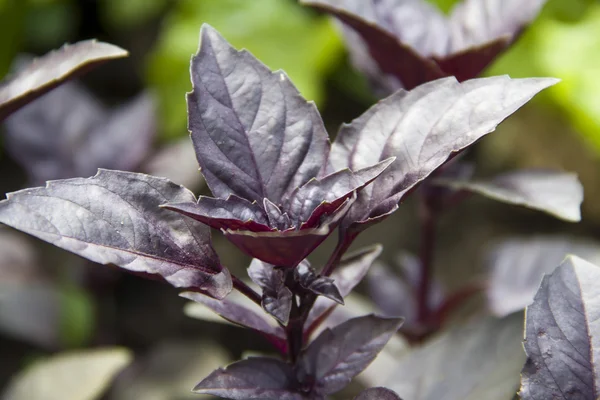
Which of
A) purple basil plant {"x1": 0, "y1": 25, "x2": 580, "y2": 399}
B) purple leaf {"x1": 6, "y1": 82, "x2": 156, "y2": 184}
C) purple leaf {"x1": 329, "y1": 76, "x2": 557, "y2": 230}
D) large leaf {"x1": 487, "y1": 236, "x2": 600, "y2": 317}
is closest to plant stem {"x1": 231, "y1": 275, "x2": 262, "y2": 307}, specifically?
purple basil plant {"x1": 0, "y1": 25, "x2": 580, "y2": 399}

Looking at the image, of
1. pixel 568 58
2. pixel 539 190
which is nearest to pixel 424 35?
pixel 539 190

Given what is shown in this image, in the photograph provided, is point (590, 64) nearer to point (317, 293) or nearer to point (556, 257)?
point (556, 257)

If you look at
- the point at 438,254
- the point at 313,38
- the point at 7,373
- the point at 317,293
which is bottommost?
the point at 438,254

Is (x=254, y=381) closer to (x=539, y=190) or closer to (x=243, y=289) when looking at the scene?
(x=243, y=289)

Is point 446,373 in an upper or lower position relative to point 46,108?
lower

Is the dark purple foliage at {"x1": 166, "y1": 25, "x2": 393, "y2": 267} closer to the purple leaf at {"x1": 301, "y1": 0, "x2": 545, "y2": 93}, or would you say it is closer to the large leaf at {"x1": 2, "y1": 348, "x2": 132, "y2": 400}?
the purple leaf at {"x1": 301, "y1": 0, "x2": 545, "y2": 93}

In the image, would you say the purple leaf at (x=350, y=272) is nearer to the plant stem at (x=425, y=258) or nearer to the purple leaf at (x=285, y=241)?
the purple leaf at (x=285, y=241)

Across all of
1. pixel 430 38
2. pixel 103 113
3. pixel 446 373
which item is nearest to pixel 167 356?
pixel 103 113
